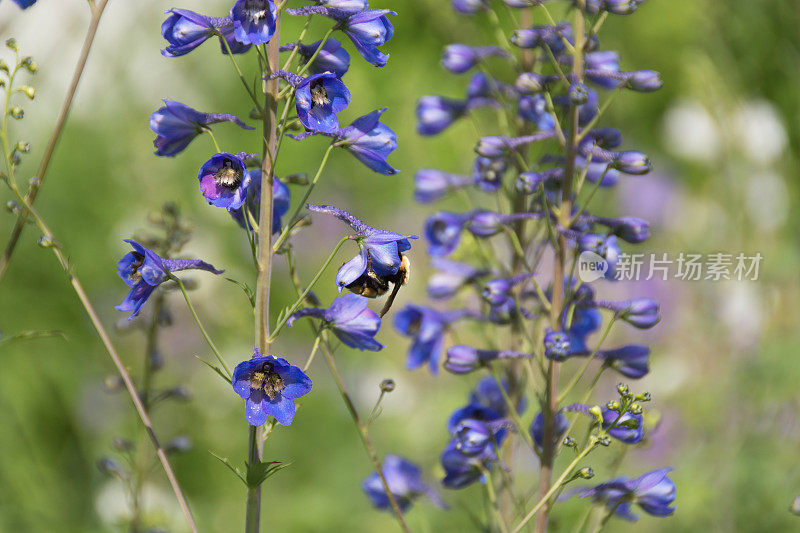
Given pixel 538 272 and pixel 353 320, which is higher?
pixel 353 320

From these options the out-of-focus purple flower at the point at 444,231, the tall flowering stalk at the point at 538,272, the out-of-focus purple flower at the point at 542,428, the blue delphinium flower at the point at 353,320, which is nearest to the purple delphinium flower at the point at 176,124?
the blue delphinium flower at the point at 353,320

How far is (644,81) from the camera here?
209cm

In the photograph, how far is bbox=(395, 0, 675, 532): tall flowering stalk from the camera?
6.53 ft

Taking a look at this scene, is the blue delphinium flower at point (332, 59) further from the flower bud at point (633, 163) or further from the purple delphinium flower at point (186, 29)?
the flower bud at point (633, 163)

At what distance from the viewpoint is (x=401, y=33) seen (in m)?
7.35

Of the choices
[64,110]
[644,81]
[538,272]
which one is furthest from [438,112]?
[64,110]

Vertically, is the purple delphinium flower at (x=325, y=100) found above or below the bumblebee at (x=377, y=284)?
above

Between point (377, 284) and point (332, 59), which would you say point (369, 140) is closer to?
point (332, 59)

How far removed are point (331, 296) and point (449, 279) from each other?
10.3 feet

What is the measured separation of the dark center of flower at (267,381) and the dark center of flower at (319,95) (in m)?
0.49

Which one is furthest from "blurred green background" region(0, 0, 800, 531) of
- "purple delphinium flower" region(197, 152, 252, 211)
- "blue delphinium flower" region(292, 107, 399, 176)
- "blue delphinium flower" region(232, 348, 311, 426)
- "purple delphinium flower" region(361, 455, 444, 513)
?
"purple delphinium flower" region(197, 152, 252, 211)

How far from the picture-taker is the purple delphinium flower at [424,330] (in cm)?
254

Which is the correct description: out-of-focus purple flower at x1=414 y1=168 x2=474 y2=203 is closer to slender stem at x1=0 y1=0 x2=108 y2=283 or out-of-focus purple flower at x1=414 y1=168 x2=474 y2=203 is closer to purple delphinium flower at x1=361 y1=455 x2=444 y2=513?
purple delphinium flower at x1=361 y1=455 x2=444 y2=513

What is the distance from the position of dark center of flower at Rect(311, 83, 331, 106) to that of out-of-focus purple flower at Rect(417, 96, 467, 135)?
1.04m
